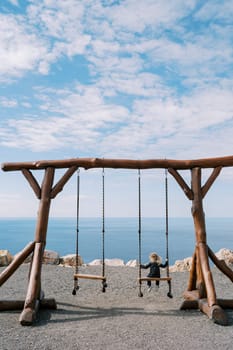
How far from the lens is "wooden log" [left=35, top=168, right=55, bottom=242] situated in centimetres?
701

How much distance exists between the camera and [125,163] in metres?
7.34

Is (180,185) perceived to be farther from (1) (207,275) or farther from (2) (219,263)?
(1) (207,275)

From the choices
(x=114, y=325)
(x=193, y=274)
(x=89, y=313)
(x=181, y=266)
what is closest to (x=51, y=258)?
(x=181, y=266)

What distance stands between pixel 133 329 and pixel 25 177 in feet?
11.8

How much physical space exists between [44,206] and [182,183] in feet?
9.20

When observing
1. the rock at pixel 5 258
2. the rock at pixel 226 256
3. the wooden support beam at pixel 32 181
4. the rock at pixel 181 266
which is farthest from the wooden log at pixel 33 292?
the rock at pixel 226 256

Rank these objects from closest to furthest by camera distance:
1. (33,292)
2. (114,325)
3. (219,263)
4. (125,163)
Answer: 1. (114,325)
2. (33,292)
3. (219,263)
4. (125,163)

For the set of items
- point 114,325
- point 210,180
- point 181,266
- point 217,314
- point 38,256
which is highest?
point 210,180

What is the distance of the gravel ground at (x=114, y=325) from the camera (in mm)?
5096

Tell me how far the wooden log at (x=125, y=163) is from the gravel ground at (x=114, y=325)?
280 cm

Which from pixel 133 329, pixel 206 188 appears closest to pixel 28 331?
pixel 133 329

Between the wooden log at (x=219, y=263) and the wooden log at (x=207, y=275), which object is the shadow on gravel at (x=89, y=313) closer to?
the wooden log at (x=207, y=275)

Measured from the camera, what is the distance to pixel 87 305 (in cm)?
756

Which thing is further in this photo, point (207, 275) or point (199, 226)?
point (199, 226)
